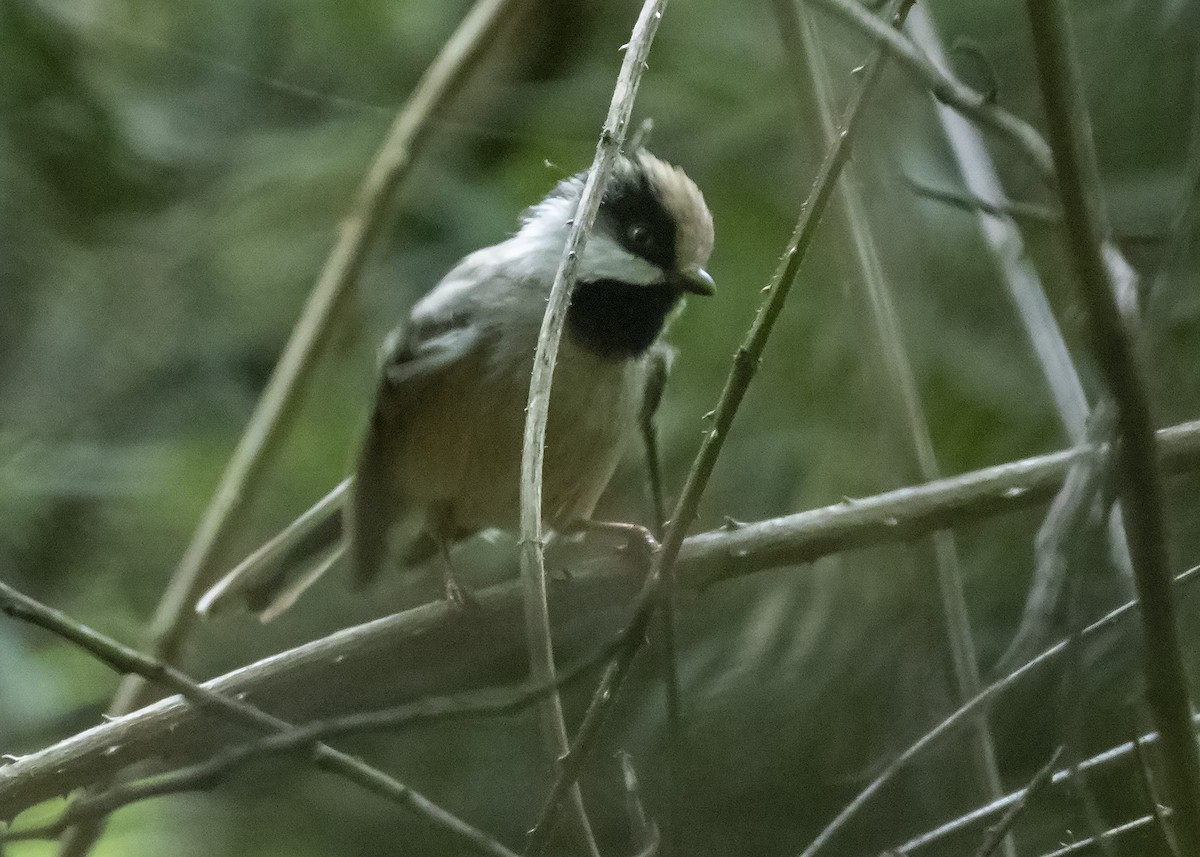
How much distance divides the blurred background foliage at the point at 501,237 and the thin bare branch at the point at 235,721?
0.02m

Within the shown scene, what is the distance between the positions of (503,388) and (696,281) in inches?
9.6

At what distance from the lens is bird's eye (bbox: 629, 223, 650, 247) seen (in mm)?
1211

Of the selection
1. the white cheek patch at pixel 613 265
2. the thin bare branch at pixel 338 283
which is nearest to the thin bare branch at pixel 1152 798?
the white cheek patch at pixel 613 265

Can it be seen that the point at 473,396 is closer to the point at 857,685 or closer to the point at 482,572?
the point at 482,572

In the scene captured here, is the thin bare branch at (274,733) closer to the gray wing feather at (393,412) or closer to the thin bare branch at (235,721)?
the thin bare branch at (235,721)

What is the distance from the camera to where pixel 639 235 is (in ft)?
4.00

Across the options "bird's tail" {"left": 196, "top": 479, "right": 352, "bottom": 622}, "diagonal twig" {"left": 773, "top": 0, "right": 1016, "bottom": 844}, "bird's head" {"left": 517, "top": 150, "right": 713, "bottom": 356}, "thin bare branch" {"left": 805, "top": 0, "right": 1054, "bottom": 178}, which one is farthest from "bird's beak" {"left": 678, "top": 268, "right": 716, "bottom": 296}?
"bird's tail" {"left": 196, "top": 479, "right": 352, "bottom": 622}

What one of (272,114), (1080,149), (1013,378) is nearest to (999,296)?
(1013,378)

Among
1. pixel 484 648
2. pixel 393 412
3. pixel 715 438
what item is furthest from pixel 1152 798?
pixel 393 412

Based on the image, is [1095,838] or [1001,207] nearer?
[1095,838]

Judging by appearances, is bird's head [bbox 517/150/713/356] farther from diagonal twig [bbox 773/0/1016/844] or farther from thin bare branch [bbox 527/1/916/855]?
thin bare branch [bbox 527/1/916/855]

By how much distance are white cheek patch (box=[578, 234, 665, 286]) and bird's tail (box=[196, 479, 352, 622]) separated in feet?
1.27

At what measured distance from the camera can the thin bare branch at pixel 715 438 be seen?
2.13 ft

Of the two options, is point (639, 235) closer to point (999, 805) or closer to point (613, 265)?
point (613, 265)
